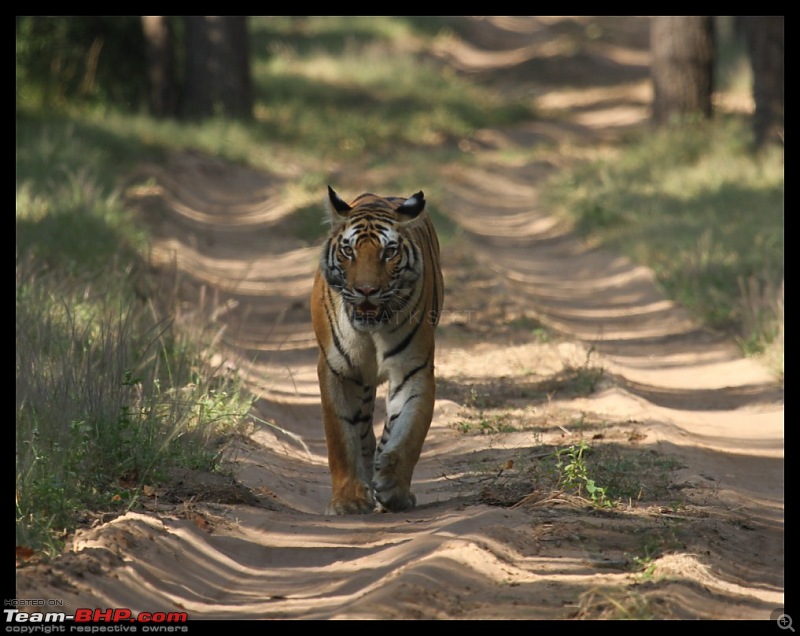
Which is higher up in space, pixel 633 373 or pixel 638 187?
pixel 638 187

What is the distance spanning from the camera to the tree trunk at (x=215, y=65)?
21.9 m

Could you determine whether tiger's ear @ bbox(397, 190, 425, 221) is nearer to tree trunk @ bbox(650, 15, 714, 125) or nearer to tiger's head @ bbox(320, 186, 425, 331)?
tiger's head @ bbox(320, 186, 425, 331)

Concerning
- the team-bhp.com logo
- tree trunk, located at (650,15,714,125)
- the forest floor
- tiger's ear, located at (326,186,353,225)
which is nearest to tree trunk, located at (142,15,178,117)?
the forest floor

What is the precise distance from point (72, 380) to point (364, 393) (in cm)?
144

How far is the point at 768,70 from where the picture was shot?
16.7 m

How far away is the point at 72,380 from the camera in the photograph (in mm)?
6098

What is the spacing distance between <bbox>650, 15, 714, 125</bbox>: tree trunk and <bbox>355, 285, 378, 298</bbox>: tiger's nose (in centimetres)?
1547

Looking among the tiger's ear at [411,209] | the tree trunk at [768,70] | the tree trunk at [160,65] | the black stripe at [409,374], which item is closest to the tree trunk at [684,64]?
the tree trunk at [768,70]

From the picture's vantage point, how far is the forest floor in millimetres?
4598

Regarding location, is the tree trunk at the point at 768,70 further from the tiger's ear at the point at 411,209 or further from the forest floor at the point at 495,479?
the tiger's ear at the point at 411,209
